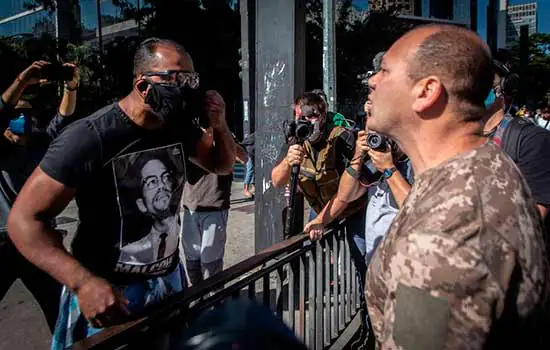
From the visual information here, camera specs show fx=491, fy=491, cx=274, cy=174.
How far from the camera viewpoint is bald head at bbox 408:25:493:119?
131 centimetres

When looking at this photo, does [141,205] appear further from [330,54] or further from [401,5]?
[401,5]

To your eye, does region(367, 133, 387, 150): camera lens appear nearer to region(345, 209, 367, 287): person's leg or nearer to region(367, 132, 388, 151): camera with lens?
region(367, 132, 388, 151): camera with lens

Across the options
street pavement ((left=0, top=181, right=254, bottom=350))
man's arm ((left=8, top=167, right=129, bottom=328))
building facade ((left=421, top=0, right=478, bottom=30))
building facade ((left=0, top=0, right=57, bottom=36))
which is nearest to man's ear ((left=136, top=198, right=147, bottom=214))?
man's arm ((left=8, top=167, right=129, bottom=328))

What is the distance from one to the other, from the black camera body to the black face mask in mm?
1306

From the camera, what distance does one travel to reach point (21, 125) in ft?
11.7

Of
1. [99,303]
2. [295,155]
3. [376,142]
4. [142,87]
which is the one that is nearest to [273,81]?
[295,155]

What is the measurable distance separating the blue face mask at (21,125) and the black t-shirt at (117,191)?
178 centimetres

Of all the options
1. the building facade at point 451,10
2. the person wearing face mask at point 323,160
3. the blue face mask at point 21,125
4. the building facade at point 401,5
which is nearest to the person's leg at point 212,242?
the person wearing face mask at point 323,160

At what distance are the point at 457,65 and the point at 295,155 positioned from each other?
2.08m

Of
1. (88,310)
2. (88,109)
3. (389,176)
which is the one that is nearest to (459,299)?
(88,310)

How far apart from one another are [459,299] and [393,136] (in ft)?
1.88

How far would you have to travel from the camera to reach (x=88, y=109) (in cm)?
1759

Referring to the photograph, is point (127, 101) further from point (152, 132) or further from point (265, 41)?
point (265, 41)

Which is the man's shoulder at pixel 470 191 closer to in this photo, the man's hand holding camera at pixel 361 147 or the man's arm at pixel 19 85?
the man's hand holding camera at pixel 361 147
